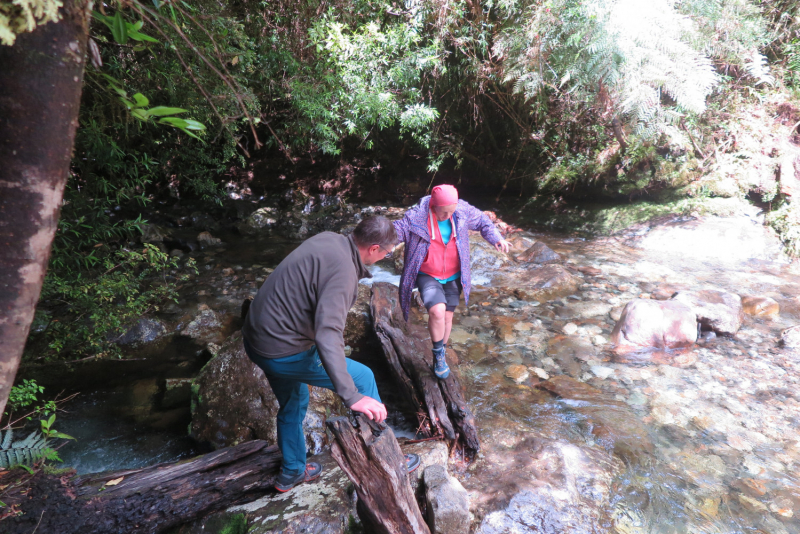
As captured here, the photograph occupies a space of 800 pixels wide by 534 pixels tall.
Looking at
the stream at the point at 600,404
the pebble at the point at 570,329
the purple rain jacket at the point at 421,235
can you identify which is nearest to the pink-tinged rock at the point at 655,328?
the stream at the point at 600,404

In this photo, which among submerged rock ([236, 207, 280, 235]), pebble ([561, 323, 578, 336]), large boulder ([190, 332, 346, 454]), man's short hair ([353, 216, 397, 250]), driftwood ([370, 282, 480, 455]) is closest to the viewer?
man's short hair ([353, 216, 397, 250])

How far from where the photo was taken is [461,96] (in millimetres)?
9711

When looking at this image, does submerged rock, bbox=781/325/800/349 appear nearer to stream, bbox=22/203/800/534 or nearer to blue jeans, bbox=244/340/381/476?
stream, bbox=22/203/800/534

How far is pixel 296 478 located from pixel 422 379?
4.41 ft

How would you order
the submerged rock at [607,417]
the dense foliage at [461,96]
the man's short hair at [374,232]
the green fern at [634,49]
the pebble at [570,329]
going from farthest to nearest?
the green fern at [634,49], the pebble at [570,329], the dense foliage at [461,96], the submerged rock at [607,417], the man's short hair at [374,232]

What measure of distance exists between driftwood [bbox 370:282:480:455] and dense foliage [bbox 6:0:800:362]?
2224 mm

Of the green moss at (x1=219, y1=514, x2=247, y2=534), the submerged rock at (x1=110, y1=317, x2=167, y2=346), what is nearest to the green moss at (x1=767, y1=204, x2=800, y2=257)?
the green moss at (x1=219, y1=514, x2=247, y2=534)

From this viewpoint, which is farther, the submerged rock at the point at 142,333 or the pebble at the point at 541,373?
the submerged rock at the point at 142,333

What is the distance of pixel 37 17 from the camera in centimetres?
80

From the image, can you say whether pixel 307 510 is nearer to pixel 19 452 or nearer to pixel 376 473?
pixel 376 473

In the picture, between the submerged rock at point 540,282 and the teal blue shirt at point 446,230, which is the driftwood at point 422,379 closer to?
the teal blue shirt at point 446,230

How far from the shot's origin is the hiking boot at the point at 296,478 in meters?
2.70

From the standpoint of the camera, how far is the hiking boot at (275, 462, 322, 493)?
106 inches

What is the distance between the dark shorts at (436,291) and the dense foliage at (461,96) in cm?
213
